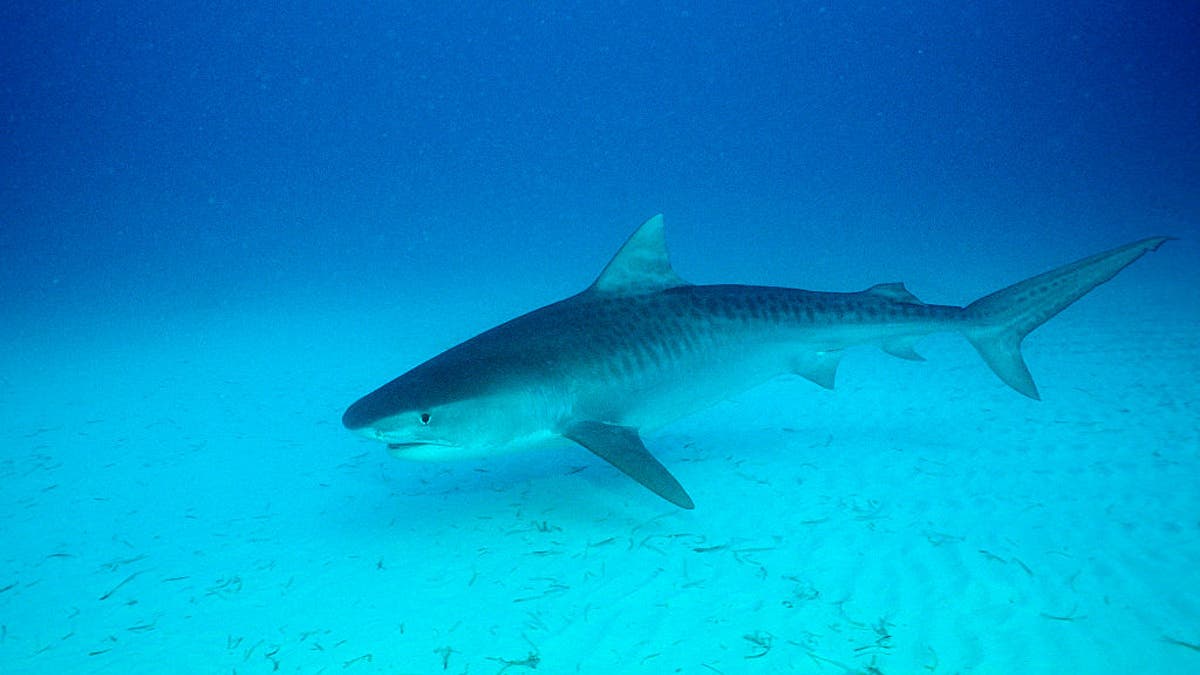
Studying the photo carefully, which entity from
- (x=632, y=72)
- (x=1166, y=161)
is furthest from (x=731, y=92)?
(x=1166, y=161)

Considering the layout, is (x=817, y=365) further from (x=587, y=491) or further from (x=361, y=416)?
(x=361, y=416)

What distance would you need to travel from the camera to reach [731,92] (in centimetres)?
18012

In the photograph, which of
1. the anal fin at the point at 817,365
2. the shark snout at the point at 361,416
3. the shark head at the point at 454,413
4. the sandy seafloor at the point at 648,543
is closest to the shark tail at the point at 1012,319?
the sandy seafloor at the point at 648,543

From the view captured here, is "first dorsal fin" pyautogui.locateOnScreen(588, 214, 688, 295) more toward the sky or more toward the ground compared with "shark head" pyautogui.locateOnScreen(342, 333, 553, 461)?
more toward the sky

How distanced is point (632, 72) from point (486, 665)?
20246 cm

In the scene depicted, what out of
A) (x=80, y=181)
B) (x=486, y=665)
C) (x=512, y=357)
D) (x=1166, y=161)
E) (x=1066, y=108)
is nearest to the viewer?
(x=486, y=665)

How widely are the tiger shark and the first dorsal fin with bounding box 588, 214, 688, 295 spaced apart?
0.5 inches

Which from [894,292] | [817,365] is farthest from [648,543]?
[894,292]

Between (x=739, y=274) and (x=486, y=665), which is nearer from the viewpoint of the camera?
(x=486, y=665)

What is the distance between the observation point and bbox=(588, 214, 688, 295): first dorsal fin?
5.29 meters

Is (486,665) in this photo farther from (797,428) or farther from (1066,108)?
(1066,108)

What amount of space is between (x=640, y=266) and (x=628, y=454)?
1867 millimetres

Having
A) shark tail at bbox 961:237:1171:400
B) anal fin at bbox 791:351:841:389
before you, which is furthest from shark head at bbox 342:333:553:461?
shark tail at bbox 961:237:1171:400

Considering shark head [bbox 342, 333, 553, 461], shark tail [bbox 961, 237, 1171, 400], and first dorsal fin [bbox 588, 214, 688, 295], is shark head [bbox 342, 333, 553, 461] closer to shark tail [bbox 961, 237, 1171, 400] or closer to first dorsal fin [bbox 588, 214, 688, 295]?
first dorsal fin [bbox 588, 214, 688, 295]
